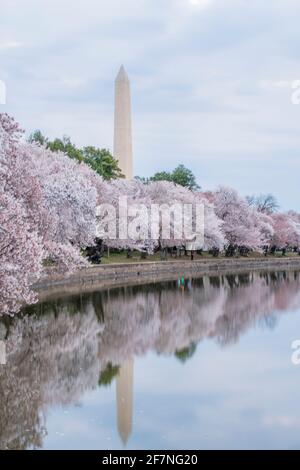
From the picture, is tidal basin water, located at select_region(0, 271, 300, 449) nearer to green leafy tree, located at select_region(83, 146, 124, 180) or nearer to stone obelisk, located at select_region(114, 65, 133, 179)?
green leafy tree, located at select_region(83, 146, 124, 180)

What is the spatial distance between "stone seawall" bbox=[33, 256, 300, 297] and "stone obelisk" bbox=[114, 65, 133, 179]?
18.7 m

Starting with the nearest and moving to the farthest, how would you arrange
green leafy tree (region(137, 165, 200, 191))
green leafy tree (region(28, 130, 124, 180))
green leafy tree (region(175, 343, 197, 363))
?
green leafy tree (region(175, 343, 197, 363)) < green leafy tree (region(28, 130, 124, 180)) < green leafy tree (region(137, 165, 200, 191))

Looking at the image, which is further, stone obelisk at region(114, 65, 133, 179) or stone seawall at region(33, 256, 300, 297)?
stone obelisk at region(114, 65, 133, 179)

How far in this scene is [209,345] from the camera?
22.7 metres

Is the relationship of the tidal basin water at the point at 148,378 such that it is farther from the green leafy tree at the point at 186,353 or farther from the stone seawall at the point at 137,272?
the stone seawall at the point at 137,272

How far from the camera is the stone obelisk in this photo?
261ft

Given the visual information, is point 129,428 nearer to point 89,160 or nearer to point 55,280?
point 55,280

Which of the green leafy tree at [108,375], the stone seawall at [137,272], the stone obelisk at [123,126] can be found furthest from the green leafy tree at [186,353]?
the stone obelisk at [123,126]

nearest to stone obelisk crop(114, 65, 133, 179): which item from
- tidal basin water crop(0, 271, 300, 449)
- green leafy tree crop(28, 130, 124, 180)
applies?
green leafy tree crop(28, 130, 124, 180)

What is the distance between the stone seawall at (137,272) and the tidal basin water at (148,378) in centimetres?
838

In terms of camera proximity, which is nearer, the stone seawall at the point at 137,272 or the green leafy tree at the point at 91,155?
the stone seawall at the point at 137,272

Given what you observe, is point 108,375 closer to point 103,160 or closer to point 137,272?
point 137,272

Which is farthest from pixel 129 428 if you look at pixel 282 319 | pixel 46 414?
Result: pixel 282 319

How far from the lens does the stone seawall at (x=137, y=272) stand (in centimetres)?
4072
